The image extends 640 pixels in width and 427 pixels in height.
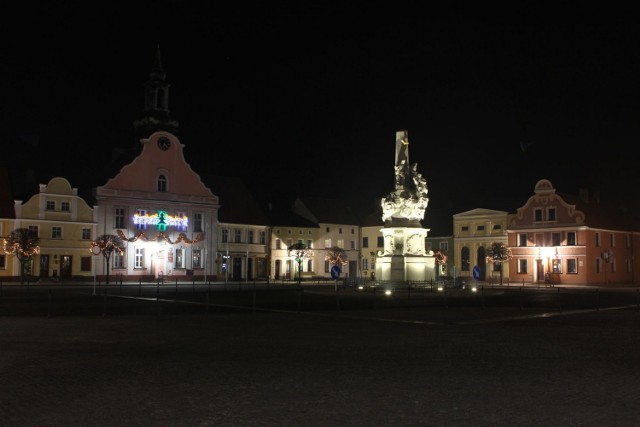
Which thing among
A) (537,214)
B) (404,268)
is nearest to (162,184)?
(404,268)

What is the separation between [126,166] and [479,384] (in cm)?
5934

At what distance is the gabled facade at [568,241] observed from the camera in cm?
7044

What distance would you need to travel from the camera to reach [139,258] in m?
66.9

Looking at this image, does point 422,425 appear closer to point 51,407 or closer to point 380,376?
point 380,376

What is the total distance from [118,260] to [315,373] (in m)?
55.7

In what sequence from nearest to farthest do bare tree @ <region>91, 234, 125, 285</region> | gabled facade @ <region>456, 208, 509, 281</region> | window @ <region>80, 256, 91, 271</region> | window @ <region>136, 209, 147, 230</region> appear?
bare tree @ <region>91, 234, 125, 285</region>, window @ <region>80, 256, 91, 271</region>, window @ <region>136, 209, 147, 230</region>, gabled facade @ <region>456, 208, 509, 281</region>

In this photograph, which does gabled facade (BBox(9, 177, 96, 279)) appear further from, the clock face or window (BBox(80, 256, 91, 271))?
the clock face

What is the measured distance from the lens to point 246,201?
79438mm

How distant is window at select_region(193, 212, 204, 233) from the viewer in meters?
71.5

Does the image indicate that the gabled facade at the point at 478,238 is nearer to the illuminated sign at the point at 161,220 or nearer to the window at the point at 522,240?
the window at the point at 522,240

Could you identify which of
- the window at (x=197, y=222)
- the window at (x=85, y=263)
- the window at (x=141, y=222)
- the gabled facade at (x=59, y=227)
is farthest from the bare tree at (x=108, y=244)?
the window at (x=197, y=222)

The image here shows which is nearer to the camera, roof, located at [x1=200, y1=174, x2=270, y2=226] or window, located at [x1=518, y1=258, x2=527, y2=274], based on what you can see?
window, located at [x1=518, y1=258, x2=527, y2=274]

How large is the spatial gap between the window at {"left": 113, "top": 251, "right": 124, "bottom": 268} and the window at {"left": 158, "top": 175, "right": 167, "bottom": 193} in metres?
7.70

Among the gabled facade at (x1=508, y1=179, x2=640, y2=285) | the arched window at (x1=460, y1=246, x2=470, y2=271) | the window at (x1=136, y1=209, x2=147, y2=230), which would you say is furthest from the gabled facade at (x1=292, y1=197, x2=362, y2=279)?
the window at (x1=136, y1=209, x2=147, y2=230)
